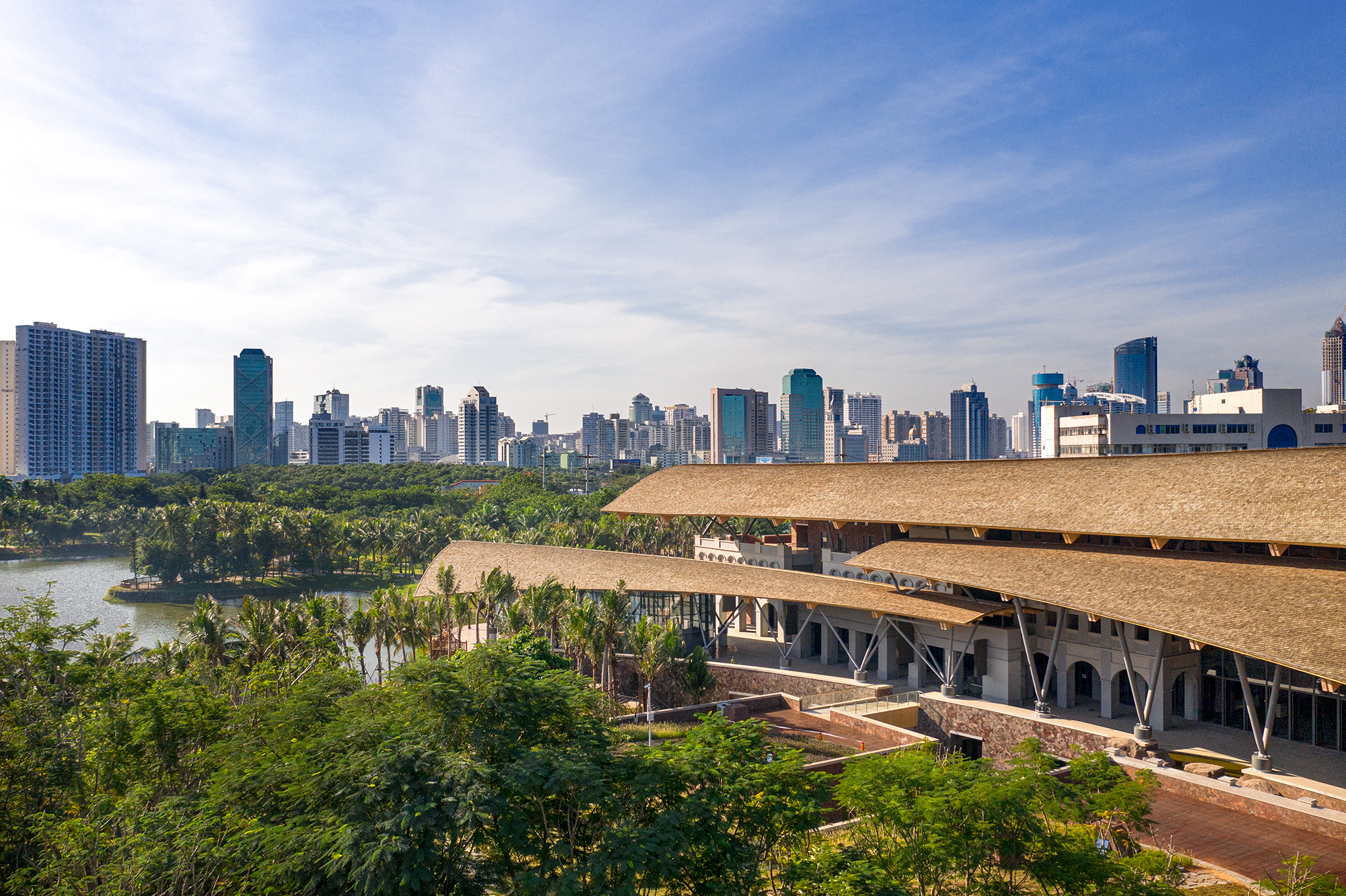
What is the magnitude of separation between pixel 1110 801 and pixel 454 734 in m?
13.6

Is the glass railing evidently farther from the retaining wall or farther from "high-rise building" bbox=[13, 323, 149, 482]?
"high-rise building" bbox=[13, 323, 149, 482]

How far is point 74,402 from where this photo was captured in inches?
6506

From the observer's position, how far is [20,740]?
17781 millimetres

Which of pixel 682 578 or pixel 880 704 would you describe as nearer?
pixel 880 704

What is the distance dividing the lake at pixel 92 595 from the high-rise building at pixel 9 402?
87.5 meters

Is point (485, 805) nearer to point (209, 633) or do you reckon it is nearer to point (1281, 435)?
point (209, 633)

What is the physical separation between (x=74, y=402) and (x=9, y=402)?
33.9 feet

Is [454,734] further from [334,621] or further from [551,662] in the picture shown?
[334,621]

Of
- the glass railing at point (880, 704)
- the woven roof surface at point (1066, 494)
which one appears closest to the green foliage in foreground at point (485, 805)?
the woven roof surface at point (1066, 494)

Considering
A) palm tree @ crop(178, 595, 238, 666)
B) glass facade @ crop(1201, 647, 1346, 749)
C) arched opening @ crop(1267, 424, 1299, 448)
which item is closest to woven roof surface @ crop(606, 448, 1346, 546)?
glass facade @ crop(1201, 647, 1346, 749)

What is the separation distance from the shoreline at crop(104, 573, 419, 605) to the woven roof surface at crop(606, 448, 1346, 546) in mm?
40028

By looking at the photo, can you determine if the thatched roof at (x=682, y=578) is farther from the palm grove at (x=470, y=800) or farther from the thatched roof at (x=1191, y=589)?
the palm grove at (x=470, y=800)

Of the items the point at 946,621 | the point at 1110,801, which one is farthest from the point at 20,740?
the point at 946,621

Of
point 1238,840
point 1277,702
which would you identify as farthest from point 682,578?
point 1238,840
